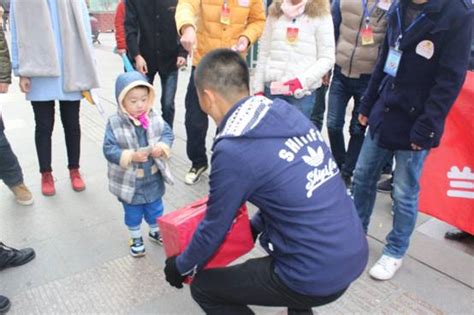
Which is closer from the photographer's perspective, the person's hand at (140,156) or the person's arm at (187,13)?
the person's hand at (140,156)

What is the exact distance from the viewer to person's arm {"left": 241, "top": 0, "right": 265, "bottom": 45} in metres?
3.20

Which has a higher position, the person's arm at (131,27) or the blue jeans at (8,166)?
the person's arm at (131,27)

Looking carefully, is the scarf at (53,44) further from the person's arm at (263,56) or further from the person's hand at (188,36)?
the person's arm at (263,56)

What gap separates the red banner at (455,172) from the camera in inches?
99.9

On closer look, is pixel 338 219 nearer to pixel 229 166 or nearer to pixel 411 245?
pixel 229 166

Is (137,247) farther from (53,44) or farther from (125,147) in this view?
(53,44)

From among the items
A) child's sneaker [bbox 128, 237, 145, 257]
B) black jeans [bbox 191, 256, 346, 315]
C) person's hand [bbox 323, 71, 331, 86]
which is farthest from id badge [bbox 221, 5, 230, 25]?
black jeans [bbox 191, 256, 346, 315]

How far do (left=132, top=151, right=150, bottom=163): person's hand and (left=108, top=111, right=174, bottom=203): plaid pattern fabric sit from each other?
0.32ft

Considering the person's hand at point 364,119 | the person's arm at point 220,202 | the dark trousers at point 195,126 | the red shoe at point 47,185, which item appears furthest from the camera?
the dark trousers at point 195,126

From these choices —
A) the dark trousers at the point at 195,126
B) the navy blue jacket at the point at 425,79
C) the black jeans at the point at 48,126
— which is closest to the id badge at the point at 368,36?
the navy blue jacket at the point at 425,79

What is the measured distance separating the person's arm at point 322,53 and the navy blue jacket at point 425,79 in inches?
21.5

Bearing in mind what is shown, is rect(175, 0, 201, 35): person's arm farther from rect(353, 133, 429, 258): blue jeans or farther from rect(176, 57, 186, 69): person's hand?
rect(353, 133, 429, 258): blue jeans

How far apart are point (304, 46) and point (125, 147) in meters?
1.37

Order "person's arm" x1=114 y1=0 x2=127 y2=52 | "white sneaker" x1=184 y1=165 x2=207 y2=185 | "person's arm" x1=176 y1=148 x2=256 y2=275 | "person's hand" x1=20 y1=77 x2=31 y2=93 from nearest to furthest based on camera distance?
1. "person's arm" x1=176 y1=148 x2=256 y2=275
2. "person's hand" x1=20 y1=77 x2=31 y2=93
3. "white sneaker" x1=184 y1=165 x2=207 y2=185
4. "person's arm" x1=114 y1=0 x2=127 y2=52
